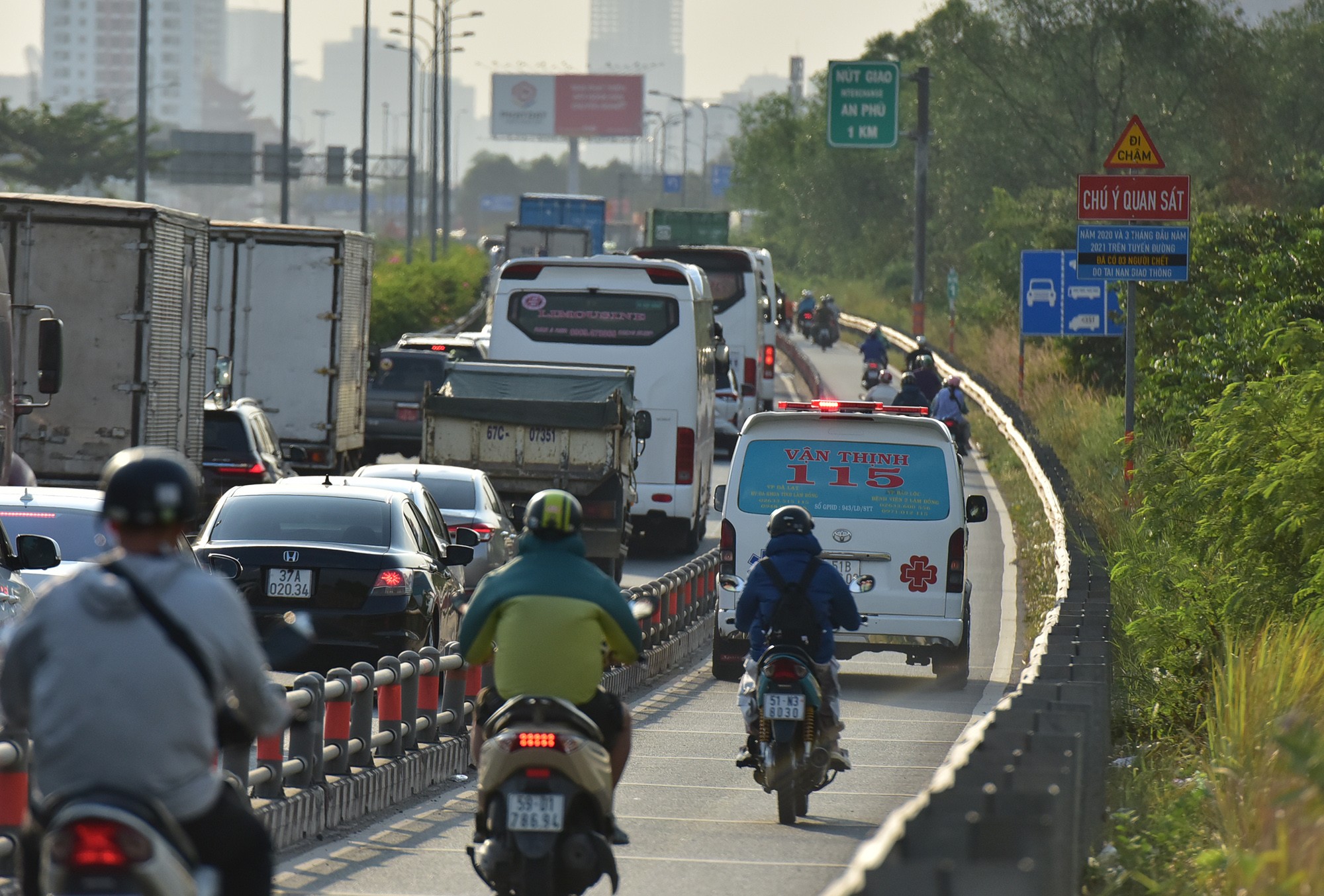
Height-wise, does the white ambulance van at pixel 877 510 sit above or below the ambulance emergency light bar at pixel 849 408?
below

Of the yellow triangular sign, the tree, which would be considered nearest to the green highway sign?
the yellow triangular sign

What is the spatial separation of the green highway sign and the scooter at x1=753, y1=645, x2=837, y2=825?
34.6 meters

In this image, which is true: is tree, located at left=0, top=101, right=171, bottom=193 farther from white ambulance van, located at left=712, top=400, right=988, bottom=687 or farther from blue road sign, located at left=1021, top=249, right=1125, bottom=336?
white ambulance van, located at left=712, top=400, right=988, bottom=687

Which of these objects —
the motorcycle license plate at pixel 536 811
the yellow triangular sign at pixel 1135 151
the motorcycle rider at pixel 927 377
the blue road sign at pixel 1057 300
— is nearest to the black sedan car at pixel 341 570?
the yellow triangular sign at pixel 1135 151

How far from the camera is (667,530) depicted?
82.7 feet

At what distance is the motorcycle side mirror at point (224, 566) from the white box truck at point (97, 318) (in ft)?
26.4

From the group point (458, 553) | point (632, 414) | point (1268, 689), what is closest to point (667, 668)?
point (458, 553)

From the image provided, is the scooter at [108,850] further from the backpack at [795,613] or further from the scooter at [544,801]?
the backpack at [795,613]

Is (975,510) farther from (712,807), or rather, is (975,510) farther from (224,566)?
(224,566)

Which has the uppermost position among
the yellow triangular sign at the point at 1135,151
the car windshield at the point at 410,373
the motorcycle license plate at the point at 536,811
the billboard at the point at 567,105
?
the billboard at the point at 567,105

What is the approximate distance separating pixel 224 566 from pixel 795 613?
3.71 metres

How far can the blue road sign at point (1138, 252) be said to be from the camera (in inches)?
682

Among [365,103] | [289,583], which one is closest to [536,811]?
[289,583]

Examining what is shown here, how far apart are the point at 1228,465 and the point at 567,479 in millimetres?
9850
